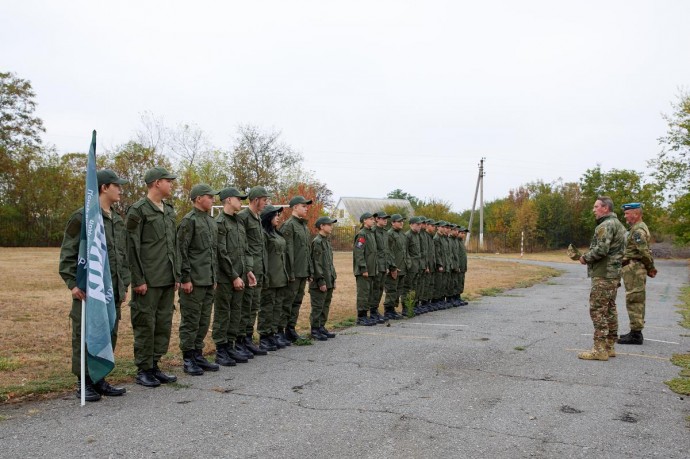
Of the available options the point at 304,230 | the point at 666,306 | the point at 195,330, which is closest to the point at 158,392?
the point at 195,330

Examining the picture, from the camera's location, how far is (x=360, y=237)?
1112 cm

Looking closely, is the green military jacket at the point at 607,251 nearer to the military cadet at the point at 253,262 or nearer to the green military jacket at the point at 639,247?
the green military jacket at the point at 639,247

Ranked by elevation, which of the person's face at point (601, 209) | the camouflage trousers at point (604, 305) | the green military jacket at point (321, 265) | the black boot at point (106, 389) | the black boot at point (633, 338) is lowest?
the black boot at point (633, 338)

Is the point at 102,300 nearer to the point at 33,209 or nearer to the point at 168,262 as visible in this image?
the point at 168,262

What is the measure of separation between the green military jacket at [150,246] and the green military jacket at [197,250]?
13.1 inches

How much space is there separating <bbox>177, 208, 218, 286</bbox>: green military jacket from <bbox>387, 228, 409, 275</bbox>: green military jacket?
5.62 meters

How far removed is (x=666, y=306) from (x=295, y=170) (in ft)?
105

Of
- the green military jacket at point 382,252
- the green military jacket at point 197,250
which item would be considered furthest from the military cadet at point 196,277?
the green military jacket at point 382,252

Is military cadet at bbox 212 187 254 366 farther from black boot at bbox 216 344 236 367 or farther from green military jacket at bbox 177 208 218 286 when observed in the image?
green military jacket at bbox 177 208 218 286

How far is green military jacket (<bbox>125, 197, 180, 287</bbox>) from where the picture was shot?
6.35 metres

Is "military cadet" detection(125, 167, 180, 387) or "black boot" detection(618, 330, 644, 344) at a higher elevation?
"military cadet" detection(125, 167, 180, 387)

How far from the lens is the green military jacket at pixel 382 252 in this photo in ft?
37.1

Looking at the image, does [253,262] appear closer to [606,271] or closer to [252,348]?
[252,348]

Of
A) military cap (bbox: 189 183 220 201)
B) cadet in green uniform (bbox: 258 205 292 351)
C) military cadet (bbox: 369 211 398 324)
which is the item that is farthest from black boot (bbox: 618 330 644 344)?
military cap (bbox: 189 183 220 201)
